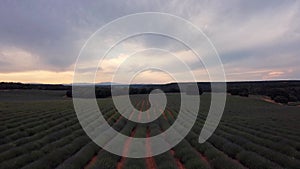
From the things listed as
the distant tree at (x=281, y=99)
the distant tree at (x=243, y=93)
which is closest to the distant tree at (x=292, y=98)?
the distant tree at (x=281, y=99)

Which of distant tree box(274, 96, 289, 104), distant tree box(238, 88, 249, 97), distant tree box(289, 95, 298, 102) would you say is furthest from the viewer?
distant tree box(238, 88, 249, 97)

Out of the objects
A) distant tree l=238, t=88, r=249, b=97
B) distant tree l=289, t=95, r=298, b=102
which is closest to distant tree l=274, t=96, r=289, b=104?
distant tree l=289, t=95, r=298, b=102

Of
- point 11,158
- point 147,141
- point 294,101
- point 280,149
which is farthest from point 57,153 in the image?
point 294,101

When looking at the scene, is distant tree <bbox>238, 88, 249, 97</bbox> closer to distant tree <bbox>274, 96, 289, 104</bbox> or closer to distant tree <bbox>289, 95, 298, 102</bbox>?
distant tree <bbox>274, 96, 289, 104</bbox>

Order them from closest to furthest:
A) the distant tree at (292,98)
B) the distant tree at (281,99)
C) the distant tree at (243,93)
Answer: the distant tree at (281,99), the distant tree at (292,98), the distant tree at (243,93)

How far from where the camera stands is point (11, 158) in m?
10.7

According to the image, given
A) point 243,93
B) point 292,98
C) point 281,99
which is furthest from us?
point 243,93

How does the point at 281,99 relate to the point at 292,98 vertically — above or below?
below

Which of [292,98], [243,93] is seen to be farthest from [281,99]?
[243,93]

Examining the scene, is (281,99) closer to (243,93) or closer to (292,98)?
(292,98)

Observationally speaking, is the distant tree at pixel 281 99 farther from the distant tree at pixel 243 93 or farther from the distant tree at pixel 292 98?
the distant tree at pixel 243 93

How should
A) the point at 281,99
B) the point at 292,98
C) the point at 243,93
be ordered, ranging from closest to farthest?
the point at 281,99 < the point at 292,98 < the point at 243,93

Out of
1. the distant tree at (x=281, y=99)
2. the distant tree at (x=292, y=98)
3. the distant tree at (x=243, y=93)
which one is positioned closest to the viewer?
the distant tree at (x=281, y=99)

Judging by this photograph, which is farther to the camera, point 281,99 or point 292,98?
point 292,98
